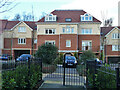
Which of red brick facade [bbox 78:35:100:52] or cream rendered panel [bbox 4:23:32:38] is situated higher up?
cream rendered panel [bbox 4:23:32:38]

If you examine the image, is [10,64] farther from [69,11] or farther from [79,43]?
[69,11]

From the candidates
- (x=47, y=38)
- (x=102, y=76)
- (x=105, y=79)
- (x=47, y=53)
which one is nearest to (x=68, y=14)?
(x=47, y=38)

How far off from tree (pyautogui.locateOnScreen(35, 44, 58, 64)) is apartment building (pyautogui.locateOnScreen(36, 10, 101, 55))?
702 inches

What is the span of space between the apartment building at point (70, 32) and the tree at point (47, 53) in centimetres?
1783

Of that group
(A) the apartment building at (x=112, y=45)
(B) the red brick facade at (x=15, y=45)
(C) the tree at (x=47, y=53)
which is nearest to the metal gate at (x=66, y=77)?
(C) the tree at (x=47, y=53)

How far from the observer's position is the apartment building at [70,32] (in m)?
35.8

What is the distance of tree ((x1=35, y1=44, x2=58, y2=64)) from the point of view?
17.6 meters

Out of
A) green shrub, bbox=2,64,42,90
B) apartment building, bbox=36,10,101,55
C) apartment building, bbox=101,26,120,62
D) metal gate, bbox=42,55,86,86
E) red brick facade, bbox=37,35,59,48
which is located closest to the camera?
green shrub, bbox=2,64,42,90

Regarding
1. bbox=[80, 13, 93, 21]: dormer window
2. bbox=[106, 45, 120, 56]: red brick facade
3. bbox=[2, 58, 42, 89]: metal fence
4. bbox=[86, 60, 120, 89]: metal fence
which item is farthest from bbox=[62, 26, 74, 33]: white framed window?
bbox=[2, 58, 42, 89]: metal fence

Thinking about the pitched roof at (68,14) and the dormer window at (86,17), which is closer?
the dormer window at (86,17)

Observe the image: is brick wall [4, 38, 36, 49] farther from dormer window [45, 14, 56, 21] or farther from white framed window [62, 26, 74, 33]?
white framed window [62, 26, 74, 33]

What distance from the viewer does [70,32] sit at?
35.8 m

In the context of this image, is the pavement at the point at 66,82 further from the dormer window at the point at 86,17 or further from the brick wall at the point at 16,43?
the brick wall at the point at 16,43

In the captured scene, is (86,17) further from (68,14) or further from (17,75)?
(17,75)
